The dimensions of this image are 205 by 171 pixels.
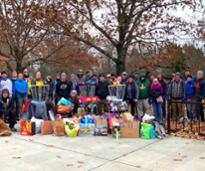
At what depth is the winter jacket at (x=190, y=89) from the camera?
35.3 feet

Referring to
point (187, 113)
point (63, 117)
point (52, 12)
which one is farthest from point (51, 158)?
point (52, 12)

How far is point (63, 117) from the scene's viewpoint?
392 inches

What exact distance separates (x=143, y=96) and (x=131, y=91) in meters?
0.46

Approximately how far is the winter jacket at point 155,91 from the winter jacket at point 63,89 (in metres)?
2.45

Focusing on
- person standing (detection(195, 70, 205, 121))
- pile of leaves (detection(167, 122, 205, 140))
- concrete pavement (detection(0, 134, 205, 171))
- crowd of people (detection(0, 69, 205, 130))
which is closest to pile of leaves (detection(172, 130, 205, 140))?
pile of leaves (detection(167, 122, 205, 140))

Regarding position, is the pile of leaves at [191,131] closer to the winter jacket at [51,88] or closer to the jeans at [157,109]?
the jeans at [157,109]

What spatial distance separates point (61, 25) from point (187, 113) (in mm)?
6151

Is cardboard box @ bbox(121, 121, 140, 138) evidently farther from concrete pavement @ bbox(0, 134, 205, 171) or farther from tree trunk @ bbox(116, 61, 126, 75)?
tree trunk @ bbox(116, 61, 126, 75)

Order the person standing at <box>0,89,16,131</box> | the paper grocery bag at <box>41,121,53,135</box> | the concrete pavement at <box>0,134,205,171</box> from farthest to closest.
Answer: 1. the person standing at <box>0,89,16,131</box>
2. the paper grocery bag at <box>41,121,53,135</box>
3. the concrete pavement at <box>0,134,205,171</box>

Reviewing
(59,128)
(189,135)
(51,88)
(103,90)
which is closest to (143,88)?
(103,90)

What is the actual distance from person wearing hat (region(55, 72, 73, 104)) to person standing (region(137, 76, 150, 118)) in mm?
2128

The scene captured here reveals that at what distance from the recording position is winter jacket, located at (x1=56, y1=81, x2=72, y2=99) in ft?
35.4

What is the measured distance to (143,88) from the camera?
35.9 ft

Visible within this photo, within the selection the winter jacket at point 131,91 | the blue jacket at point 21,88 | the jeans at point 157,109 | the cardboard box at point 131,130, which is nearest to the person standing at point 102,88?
the winter jacket at point 131,91
